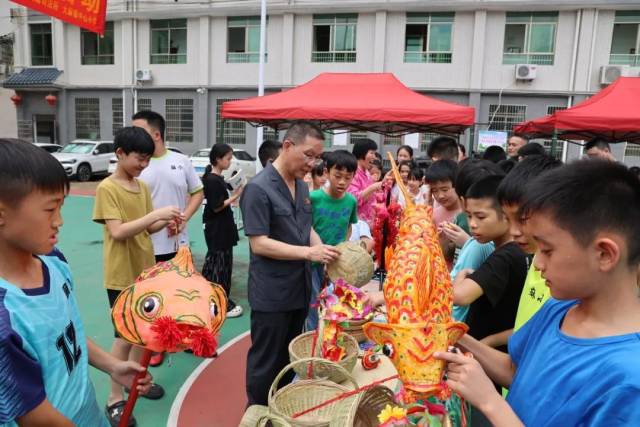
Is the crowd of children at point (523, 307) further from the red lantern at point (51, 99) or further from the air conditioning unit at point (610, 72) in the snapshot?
the red lantern at point (51, 99)

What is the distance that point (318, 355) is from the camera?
2.46m

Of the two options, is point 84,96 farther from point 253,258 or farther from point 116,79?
point 253,258

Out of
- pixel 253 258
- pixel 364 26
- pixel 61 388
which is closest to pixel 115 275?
pixel 253 258

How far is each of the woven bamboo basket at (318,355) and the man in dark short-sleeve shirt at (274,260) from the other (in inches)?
4.2

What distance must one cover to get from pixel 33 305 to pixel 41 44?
21830 millimetres

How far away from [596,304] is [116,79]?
1953cm

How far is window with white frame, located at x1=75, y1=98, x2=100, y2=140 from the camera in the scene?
58.9ft

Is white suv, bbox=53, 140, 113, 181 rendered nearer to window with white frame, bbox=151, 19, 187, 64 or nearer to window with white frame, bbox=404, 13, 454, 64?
window with white frame, bbox=151, 19, 187, 64

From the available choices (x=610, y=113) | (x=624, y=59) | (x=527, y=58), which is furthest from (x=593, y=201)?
(x=624, y=59)

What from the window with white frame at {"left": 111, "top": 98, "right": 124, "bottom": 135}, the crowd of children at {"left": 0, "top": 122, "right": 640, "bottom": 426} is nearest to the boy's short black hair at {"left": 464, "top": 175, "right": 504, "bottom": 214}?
the crowd of children at {"left": 0, "top": 122, "right": 640, "bottom": 426}

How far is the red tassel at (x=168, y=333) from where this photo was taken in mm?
1263

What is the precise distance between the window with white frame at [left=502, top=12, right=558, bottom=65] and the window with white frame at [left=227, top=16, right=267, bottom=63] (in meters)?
8.51

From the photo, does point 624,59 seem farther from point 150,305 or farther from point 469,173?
point 150,305

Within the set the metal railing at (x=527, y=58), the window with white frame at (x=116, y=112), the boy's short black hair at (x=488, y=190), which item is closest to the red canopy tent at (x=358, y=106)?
the boy's short black hair at (x=488, y=190)
